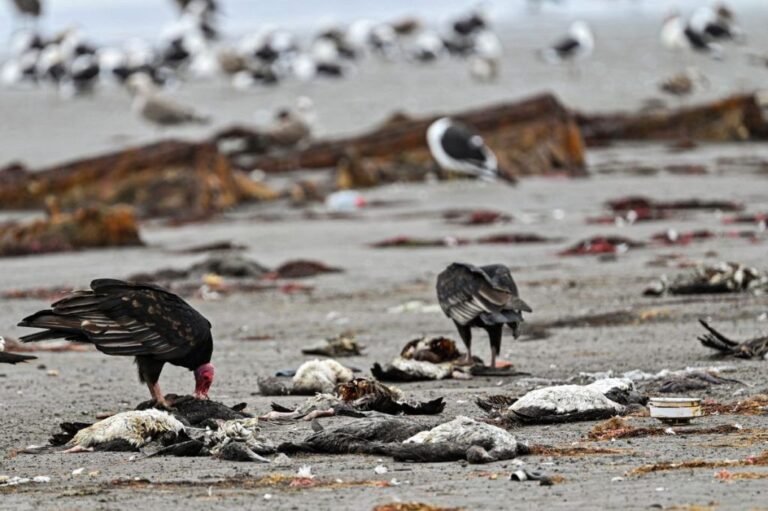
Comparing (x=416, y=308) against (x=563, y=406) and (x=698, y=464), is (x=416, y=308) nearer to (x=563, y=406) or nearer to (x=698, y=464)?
(x=563, y=406)

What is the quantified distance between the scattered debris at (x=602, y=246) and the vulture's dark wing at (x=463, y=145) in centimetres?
637

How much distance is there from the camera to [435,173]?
76.4ft

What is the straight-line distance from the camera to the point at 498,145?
78.7 ft

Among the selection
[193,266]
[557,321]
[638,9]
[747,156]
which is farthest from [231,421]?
[638,9]

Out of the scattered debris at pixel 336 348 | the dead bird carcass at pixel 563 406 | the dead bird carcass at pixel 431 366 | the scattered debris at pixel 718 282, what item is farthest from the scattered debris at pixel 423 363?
the scattered debris at pixel 718 282

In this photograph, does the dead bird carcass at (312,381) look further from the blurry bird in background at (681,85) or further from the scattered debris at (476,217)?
the blurry bird in background at (681,85)

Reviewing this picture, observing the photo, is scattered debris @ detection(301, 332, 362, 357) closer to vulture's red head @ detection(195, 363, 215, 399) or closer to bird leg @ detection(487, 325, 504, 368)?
bird leg @ detection(487, 325, 504, 368)

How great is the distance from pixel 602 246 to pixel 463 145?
23.8 feet

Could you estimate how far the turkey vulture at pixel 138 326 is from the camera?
746 centimetres

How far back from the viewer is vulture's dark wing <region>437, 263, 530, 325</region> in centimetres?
877

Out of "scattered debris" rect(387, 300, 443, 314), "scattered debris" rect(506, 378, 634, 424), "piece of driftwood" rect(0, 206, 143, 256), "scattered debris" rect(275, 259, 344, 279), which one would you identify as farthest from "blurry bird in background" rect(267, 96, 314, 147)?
"scattered debris" rect(506, 378, 634, 424)

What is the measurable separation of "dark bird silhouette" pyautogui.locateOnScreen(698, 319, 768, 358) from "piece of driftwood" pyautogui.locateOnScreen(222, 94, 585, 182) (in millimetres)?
14033

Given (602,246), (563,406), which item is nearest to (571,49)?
(602,246)

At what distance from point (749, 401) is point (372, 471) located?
6.98 feet
